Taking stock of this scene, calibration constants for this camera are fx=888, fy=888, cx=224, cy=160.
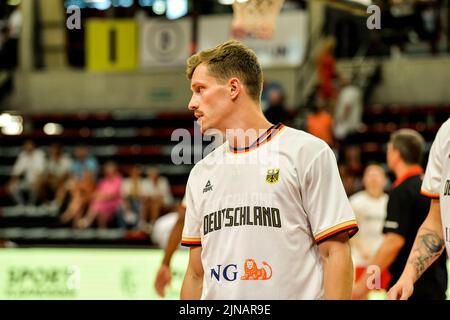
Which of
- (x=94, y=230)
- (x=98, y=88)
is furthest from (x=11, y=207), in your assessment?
(x=98, y=88)

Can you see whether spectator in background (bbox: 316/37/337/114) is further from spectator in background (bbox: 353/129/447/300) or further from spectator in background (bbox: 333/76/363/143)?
spectator in background (bbox: 353/129/447/300)

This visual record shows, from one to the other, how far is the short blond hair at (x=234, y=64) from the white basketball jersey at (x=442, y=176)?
1.01 meters

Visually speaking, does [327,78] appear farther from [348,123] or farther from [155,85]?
[155,85]

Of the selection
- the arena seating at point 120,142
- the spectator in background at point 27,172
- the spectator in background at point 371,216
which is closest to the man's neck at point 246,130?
the spectator in background at point 371,216

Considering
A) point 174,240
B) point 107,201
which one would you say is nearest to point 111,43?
point 107,201

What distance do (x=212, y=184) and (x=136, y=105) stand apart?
1661cm

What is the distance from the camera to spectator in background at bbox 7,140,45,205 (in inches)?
675

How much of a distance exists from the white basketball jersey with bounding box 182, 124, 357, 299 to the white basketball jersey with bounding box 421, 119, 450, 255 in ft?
2.58

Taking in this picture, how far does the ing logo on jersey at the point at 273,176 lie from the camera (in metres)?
3.32

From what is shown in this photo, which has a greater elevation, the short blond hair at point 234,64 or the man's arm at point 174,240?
the short blond hair at point 234,64

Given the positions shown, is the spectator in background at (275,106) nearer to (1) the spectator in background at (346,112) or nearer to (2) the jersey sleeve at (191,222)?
(1) the spectator in background at (346,112)

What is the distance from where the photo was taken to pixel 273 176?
10.9 feet

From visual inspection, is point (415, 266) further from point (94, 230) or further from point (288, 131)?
point (94, 230)

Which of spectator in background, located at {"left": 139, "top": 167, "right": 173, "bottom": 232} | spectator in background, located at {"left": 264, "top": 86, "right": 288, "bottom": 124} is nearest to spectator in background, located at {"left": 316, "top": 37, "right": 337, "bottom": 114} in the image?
spectator in background, located at {"left": 264, "top": 86, "right": 288, "bottom": 124}
